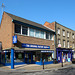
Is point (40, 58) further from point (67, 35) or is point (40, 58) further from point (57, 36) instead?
point (67, 35)

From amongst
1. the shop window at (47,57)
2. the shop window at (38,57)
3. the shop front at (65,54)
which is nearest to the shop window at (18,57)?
the shop window at (38,57)

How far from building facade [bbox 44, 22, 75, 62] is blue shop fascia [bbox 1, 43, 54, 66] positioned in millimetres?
3447

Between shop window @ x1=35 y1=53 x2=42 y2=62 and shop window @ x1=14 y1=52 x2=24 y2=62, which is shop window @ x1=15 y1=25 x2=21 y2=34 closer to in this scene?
shop window @ x1=14 y1=52 x2=24 y2=62

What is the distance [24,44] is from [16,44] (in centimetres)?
154

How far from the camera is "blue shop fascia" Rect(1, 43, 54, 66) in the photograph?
52.6 feet

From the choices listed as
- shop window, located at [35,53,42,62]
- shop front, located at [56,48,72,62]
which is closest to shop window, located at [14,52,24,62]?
shop window, located at [35,53,42,62]

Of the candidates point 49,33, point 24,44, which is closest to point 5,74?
point 24,44

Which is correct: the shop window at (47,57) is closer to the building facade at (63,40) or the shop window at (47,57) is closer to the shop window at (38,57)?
the shop window at (38,57)

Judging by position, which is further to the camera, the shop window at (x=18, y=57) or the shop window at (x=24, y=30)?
the shop window at (x=24, y=30)

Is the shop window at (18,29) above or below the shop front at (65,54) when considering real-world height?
above

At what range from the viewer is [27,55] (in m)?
17.9

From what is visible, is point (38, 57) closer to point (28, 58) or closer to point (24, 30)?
point (28, 58)

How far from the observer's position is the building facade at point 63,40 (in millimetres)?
23031

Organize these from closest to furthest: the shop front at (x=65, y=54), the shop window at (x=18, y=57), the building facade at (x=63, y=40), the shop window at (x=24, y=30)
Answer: the shop window at (x=18, y=57) → the shop window at (x=24, y=30) → the building facade at (x=63, y=40) → the shop front at (x=65, y=54)
